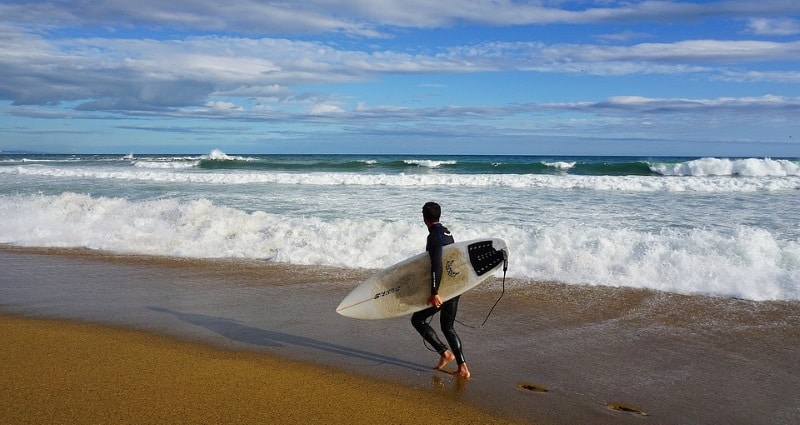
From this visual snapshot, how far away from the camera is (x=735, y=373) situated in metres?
4.79

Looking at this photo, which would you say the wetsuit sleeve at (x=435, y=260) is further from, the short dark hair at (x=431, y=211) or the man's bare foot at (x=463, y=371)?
the man's bare foot at (x=463, y=371)

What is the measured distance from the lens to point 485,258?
16.1 feet

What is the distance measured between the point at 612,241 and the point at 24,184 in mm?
24223

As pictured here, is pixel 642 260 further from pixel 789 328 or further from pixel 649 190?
pixel 649 190

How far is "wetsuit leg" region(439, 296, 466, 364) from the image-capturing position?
4.62m

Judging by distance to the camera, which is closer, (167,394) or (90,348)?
(167,394)

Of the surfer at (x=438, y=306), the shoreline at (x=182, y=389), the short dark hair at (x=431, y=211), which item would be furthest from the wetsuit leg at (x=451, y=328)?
the short dark hair at (x=431, y=211)

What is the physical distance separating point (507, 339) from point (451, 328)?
1.09 m

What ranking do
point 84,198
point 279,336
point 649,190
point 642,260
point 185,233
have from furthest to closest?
1. point 649,190
2. point 84,198
3. point 185,233
4. point 642,260
5. point 279,336

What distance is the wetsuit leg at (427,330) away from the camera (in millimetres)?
4766

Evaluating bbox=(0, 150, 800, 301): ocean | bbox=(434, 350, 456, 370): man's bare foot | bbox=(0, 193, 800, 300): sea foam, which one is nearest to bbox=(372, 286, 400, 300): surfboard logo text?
bbox=(434, 350, 456, 370): man's bare foot

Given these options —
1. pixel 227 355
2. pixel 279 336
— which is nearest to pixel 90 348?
pixel 227 355

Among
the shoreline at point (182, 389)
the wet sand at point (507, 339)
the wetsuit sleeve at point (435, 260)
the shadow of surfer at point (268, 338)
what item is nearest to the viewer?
the shoreline at point (182, 389)

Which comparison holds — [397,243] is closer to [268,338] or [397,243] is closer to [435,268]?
[268,338]
